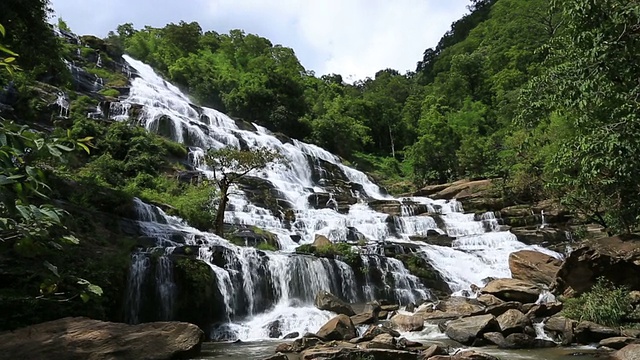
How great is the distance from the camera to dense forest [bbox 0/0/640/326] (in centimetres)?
809

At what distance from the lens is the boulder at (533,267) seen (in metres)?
15.8

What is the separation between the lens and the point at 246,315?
1344cm

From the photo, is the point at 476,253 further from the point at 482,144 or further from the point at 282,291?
the point at 482,144

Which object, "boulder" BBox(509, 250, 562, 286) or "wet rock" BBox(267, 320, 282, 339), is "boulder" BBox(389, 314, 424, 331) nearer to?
"wet rock" BBox(267, 320, 282, 339)

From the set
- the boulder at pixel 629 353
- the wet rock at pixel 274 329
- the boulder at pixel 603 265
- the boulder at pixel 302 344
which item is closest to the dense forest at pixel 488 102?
the boulder at pixel 603 265

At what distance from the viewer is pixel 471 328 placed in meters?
10.2

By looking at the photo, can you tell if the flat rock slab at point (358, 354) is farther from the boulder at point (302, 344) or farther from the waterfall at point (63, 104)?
the waterfall at point (63, 104)

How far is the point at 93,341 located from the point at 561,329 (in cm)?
947

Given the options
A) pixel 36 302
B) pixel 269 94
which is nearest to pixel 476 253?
pixel 36 302

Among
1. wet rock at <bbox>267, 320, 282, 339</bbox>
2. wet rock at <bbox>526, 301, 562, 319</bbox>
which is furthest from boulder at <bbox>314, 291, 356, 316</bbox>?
wet rock at <bbox>526, 301, 562, 319</bbox>

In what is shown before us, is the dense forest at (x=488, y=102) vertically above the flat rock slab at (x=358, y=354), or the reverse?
the dense forest at (x=488, y=102)

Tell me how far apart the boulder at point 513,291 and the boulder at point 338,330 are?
5.79 meters

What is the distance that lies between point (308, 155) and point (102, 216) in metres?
20.8

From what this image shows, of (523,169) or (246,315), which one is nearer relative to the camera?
(246,315)
